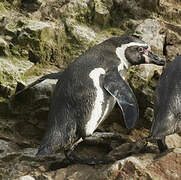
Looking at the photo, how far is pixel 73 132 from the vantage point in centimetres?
215

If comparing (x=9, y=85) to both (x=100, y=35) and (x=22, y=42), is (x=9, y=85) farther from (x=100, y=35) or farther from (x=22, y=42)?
(x=100, y=35)

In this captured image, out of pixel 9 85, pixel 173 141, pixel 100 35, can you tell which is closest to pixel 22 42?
pixel 9 85

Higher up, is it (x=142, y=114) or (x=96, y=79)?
(x=96, y=79)

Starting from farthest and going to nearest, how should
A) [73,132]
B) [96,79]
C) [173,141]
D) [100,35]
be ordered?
[100,35], [173,141], [96,79], [73,132]

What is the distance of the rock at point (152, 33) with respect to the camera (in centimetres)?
313

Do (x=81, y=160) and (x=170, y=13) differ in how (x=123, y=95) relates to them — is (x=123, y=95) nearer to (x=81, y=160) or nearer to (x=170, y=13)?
(x=81, y=160)

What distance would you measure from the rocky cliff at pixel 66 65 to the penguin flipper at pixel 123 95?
23cm

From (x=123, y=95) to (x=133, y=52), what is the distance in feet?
1.76

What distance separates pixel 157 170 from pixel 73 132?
0.53 m

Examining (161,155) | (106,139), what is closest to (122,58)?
(106,139)

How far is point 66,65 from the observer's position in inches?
122

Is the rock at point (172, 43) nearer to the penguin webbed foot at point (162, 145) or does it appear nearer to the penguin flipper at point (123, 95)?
the penguin flipper at point (123, 95)

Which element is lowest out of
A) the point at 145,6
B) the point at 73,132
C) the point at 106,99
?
the point at 73,132

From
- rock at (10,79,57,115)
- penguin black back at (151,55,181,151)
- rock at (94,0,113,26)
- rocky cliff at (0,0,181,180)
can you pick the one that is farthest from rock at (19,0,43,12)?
penguin black back at (151,55,181,151)
